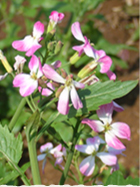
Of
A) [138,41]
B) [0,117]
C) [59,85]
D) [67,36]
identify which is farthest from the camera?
[138,41]

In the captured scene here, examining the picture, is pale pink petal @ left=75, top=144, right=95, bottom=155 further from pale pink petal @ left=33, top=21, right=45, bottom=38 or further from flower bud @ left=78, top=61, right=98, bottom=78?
pale pink petal @ left=33, top=21, right=45, bottom=38

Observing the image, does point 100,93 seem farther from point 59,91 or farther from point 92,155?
point 92,155

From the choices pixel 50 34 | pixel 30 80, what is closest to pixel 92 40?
pixel 50 34

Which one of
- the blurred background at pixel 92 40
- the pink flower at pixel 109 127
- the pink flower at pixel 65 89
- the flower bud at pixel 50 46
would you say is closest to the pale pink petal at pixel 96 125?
the pink flower at pixel 109 127

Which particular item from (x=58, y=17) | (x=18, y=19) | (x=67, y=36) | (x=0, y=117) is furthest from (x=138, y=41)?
(x=58, y=17)

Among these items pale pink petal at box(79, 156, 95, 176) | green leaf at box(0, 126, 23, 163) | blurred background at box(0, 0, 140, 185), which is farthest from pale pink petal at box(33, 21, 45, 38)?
blurred background at box(0, 0, 140, 185)

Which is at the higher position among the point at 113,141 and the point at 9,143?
the point at 9,143

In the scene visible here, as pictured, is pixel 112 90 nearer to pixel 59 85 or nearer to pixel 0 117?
pixel 59 85
